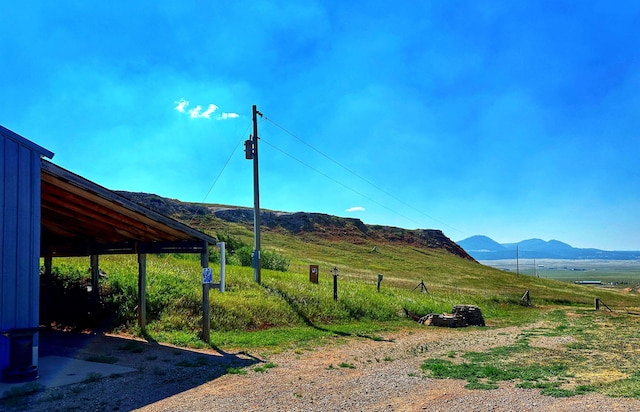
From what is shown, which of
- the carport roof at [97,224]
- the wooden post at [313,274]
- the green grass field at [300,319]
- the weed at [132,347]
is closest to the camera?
the carport roof at [97,224]

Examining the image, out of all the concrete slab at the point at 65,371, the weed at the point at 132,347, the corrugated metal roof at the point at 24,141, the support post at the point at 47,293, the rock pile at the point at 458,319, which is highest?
the corrugated metal roof at the point at 24,141

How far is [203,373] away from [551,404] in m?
6.42

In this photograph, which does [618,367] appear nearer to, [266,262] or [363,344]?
Result: [363,344]

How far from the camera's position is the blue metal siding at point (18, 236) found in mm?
8711

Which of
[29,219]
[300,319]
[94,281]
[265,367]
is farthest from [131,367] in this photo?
[300,319]

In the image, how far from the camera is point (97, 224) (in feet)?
44.8

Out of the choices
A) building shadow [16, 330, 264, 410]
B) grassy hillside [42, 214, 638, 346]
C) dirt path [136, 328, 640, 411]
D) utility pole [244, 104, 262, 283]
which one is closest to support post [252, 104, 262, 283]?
utility pole [244, 104, 262, 283]

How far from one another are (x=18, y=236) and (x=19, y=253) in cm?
32

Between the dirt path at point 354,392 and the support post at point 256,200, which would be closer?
the dirt path at point 354,392

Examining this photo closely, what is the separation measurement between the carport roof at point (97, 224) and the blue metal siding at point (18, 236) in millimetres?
449

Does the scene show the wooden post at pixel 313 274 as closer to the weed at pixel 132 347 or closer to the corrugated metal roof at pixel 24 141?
the weed at pixel 132 347

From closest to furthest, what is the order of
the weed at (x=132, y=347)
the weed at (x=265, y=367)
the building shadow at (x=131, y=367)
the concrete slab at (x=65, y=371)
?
the building shadow at (x=131, y=367) → the concrete slab at (x=65, y=371) → the weed at (x=265, y=367) → the weed at (x=132, y=347)

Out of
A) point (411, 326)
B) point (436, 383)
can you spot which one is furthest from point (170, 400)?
point (411, 326)

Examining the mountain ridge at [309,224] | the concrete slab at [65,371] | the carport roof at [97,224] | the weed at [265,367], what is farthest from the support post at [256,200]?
the mountain ridge at [309,224]
